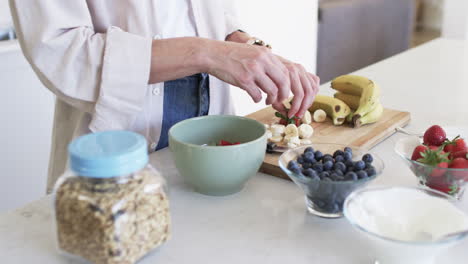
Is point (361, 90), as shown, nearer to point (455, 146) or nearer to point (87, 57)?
point (455, 146)

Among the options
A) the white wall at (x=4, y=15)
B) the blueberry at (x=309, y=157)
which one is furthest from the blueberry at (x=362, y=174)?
the white wall at (x=4, y=15)

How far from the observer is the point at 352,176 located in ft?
2.76

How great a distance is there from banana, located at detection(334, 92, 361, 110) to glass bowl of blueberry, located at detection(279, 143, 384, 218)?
1.30 ft

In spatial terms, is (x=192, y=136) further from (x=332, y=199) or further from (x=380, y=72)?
(x=380, y=72)

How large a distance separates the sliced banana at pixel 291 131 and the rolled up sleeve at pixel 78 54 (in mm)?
344

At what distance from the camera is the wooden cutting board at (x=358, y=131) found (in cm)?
119

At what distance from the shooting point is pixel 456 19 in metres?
3.21

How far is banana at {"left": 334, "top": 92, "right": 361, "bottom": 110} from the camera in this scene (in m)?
1.35

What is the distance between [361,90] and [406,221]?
2.09 feet

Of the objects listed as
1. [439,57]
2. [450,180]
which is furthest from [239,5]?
[450,180]

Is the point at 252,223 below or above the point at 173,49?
below

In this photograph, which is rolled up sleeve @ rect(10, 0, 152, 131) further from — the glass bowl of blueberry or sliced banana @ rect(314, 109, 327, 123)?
sliced banana @ rect(314, 109, 327, 123)

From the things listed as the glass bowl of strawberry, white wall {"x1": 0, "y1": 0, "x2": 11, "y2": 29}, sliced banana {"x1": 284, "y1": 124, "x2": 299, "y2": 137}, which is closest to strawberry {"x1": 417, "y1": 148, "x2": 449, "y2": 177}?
the glass bowl of strawberry

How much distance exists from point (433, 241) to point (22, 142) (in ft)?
5.87
